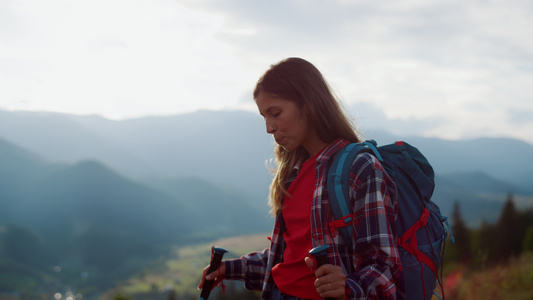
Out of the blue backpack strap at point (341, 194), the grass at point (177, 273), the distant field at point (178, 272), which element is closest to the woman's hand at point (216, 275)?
the blue backpack strap at point (341, 194)

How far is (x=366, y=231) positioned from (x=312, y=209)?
344mm

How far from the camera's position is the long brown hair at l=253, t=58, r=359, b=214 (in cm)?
227

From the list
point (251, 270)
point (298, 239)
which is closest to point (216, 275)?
point (251, 270)

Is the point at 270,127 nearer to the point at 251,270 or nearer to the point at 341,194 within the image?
the point at 341,194

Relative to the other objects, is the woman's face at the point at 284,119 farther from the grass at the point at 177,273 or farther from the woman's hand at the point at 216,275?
the grass at the point at 177,273

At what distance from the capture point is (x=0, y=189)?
170 meters

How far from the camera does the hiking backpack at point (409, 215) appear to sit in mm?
1938

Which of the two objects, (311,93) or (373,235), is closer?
(373,235)

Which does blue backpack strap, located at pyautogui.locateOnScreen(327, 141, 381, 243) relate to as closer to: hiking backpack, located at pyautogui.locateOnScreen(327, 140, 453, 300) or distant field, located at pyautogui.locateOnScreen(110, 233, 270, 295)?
hiking backpack, located at pyautogui.locateOnScreen(327, 140, 453, 300)

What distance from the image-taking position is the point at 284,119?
7.47 feet

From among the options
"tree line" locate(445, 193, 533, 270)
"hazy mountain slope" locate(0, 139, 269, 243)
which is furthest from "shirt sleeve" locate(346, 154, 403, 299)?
"hazy mountain slope" locate(0, 139, 269, 243)

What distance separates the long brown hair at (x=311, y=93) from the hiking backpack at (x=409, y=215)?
0.71ft

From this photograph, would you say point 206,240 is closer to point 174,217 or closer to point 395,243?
point 174,217

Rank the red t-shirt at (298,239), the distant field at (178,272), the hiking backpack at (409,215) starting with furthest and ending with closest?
the distant field at (178,272), the red t-shirt at (298,239), the hiking backpack at (409,215)
